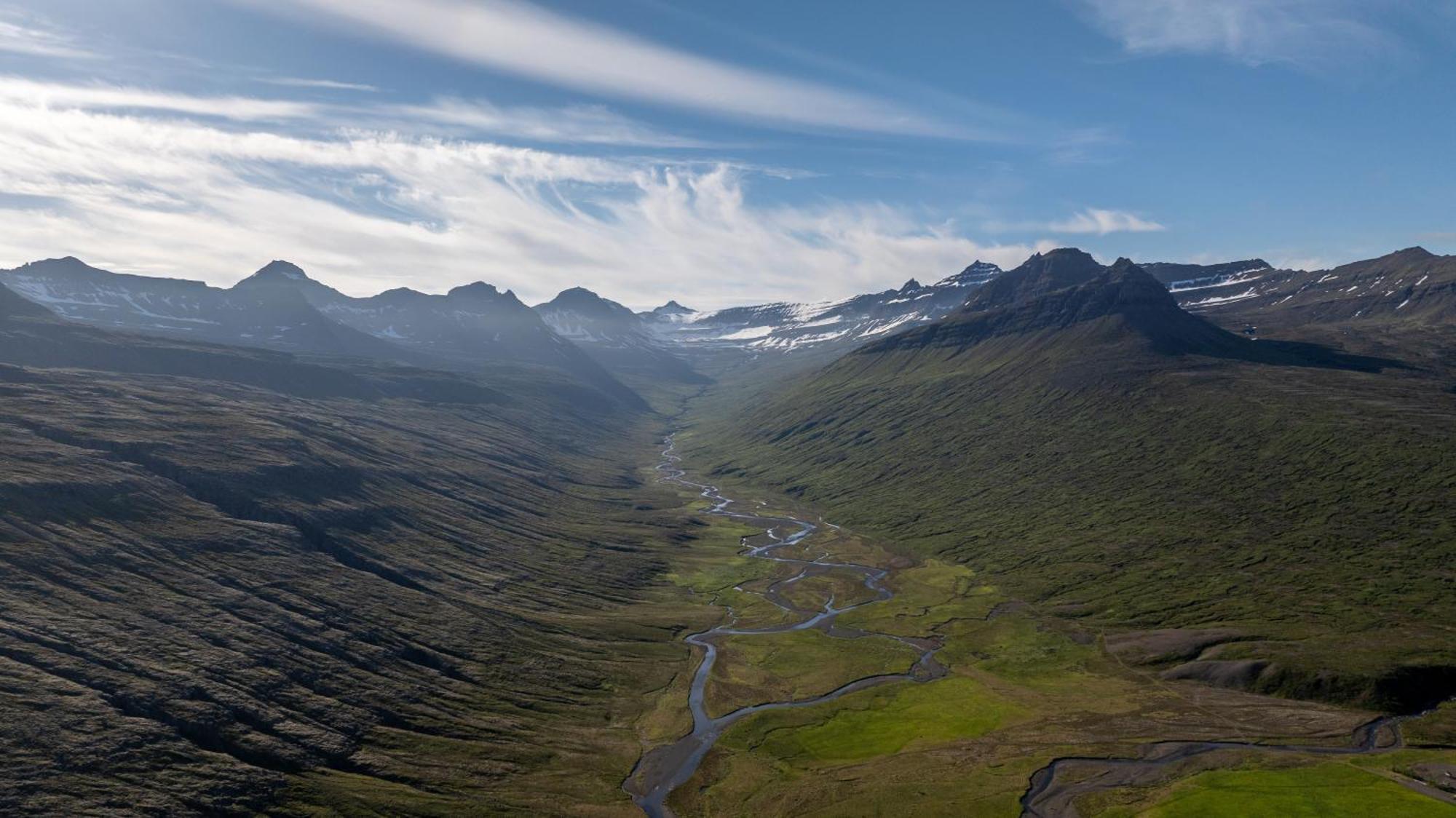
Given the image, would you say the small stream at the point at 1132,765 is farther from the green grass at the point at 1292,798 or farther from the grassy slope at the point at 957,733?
the green grass at the point at 1292,798

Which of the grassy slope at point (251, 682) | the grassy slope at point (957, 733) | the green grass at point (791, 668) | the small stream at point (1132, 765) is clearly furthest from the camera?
the green grass at point (791, 668)

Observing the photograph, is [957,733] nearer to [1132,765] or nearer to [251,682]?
[1132,765]

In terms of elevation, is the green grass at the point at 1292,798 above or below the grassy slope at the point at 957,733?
above

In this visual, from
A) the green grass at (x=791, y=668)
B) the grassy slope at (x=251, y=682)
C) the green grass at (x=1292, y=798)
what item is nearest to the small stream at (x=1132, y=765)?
the green grass at (x=1292, y=798)

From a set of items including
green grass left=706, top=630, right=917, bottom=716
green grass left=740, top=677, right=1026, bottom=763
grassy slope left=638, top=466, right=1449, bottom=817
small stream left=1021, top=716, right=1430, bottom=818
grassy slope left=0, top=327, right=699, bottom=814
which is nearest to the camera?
grassy slope left=0, top=327, right=699, bottom=814

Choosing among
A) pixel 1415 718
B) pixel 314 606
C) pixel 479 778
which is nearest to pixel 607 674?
pixel 479 778

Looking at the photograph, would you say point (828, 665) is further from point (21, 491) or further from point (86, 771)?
point (21, 491)

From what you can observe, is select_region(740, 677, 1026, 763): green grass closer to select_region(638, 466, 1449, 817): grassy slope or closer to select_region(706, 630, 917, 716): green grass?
select_region(638, 466, 1449, 817): grassy slope

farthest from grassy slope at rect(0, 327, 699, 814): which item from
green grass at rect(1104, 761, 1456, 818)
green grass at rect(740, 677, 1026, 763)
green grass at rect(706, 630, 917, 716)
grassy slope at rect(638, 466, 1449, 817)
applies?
green grass at rect(1104, 761, 1456, 818)

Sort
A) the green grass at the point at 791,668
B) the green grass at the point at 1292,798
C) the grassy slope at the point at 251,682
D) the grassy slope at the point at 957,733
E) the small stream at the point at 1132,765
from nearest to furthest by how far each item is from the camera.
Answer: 1. the green grass at the point at 1292,798
2. the grassy slope at the point at 251,682
3. the small stream at the point at 1132,765
4. the grassy slope at the point at 957,733
5. the green grass at the point at 791,668
